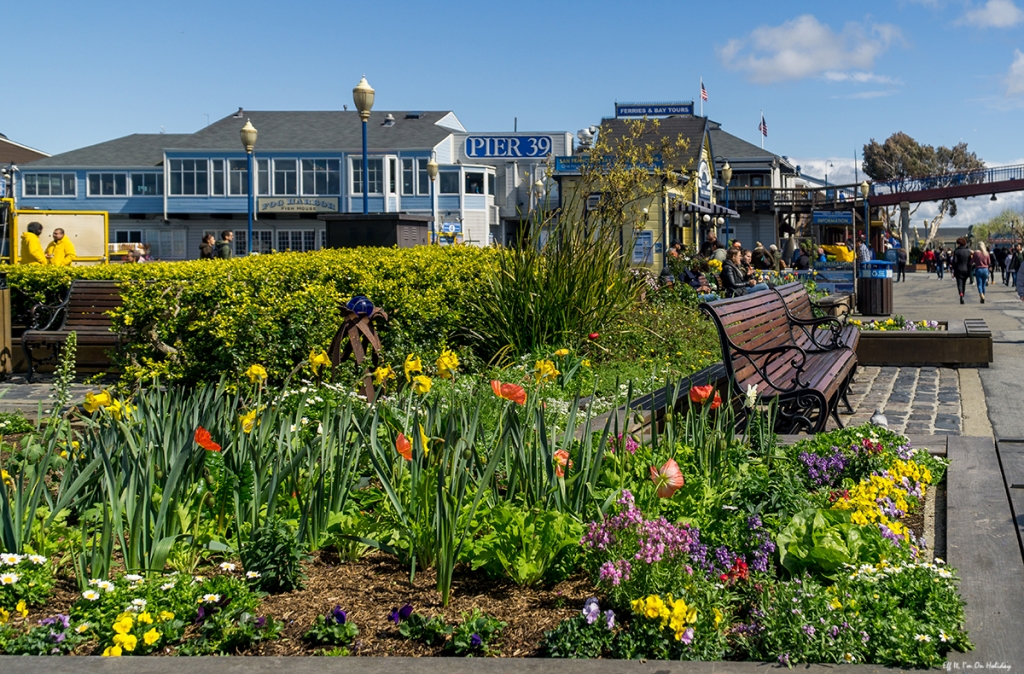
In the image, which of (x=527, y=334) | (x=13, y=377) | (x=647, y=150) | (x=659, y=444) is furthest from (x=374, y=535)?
(x=13, y=377)

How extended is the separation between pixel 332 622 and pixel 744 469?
2013mm

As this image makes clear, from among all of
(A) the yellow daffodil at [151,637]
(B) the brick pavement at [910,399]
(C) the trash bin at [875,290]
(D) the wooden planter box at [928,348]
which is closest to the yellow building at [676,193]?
(C) the trash bin at [875,290]

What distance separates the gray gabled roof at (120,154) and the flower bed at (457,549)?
2440 inches

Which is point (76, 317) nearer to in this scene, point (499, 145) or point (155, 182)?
point (499, 145)

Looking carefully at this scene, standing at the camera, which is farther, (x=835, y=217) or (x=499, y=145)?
(x=499, y=145)

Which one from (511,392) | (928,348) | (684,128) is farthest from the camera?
(684,128)

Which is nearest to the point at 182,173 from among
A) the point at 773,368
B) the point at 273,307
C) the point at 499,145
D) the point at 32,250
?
the point at 499,145

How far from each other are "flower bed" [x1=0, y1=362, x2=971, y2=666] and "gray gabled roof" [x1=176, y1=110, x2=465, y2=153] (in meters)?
55.1

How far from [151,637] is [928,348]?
1035 cm

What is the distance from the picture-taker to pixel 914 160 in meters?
108

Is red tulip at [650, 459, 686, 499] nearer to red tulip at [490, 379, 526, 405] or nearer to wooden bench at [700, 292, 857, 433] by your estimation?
red tulip at [490, 379, 526, 405]

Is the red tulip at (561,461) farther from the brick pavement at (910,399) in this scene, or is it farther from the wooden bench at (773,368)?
the brick pavement at (910,399)

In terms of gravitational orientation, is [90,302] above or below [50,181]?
below

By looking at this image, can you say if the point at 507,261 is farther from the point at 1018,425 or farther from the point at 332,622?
the point at 332,622
